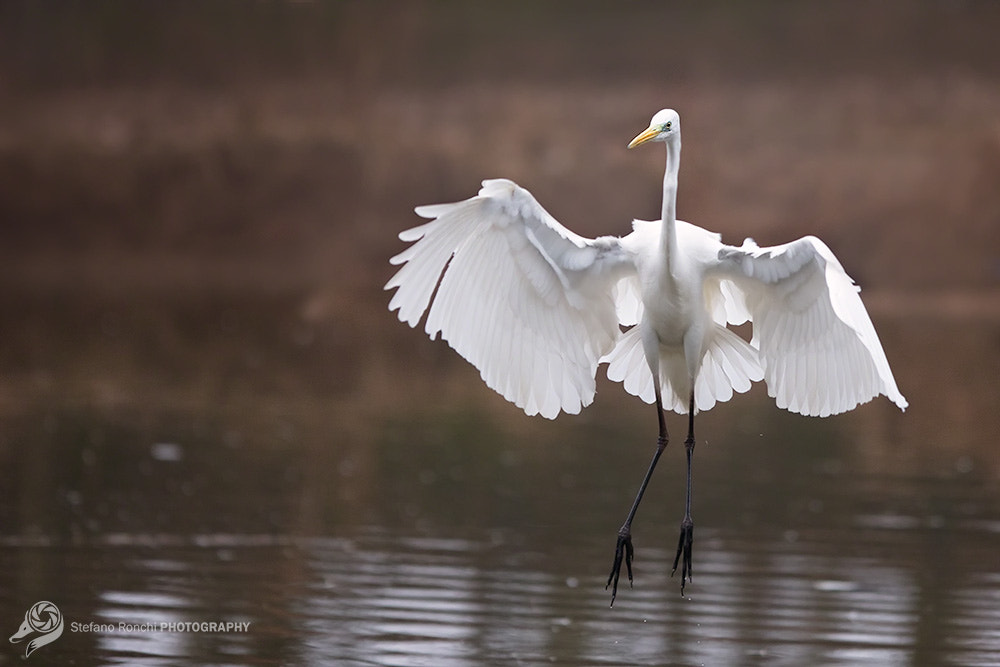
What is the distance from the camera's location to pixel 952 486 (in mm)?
12648

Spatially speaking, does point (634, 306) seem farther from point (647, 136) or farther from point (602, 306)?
point (647, 136)

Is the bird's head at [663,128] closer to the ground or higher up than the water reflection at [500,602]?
higher up

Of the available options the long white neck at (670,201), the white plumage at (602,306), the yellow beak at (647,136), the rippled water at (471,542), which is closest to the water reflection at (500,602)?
the rippled water at (471,542)

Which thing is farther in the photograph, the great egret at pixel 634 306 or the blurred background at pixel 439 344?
the blurred background at pixel 439 344

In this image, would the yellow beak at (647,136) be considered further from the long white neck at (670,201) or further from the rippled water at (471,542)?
the rippled water at (471,542)

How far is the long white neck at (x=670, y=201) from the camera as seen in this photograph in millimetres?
6906

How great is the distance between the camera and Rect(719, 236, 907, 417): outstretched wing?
6.83 meters

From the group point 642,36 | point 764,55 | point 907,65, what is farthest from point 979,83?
point 642,36

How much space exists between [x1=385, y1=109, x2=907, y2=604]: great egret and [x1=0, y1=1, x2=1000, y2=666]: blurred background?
127 cm

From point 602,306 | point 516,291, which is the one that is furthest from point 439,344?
point 516,291

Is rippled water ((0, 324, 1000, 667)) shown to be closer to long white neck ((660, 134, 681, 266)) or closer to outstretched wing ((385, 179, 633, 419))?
outstretched wing ((385, 179, 633, 419))

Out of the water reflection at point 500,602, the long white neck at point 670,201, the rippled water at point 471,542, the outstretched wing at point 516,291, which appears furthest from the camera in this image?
the rippled water at point 471,542

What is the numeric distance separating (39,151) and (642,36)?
43.0 ft

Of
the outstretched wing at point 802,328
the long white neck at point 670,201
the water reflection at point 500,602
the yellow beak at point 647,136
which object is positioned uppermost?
the yellow beak at point 647,136
